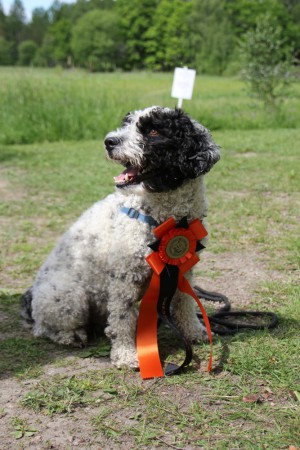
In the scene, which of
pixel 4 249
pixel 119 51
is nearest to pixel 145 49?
pixel 119 51

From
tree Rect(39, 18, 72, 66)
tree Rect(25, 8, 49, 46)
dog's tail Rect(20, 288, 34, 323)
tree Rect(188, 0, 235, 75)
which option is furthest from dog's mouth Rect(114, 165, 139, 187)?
tree Rect(25, 8, 49, 46)

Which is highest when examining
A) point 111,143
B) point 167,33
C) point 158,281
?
point 167,33

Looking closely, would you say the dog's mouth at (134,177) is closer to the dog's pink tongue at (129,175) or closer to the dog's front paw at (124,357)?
the dog's pink tongue at (129,175)

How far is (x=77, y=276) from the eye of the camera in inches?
126

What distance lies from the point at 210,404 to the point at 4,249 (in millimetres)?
3214

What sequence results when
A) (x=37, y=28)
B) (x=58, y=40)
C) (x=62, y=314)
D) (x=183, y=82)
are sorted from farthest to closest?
(x=37, y=28) → (x=58, y=40) → (x=183, y=82) → (x=62, y=314)

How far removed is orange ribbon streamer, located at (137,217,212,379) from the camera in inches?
113

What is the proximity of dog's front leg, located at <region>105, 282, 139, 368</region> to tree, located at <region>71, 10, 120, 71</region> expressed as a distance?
231 feet

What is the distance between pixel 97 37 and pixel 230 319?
250ft

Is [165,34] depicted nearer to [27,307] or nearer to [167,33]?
[167,33]

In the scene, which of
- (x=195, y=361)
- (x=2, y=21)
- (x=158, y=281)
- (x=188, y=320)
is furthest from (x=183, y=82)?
(x=2, y=21)

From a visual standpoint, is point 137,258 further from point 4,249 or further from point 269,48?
point 269,48

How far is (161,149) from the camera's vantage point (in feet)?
9.03

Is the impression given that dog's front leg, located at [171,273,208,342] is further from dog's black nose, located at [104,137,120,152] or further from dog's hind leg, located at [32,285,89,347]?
dog's black nose, located at [104,137,120,152]
